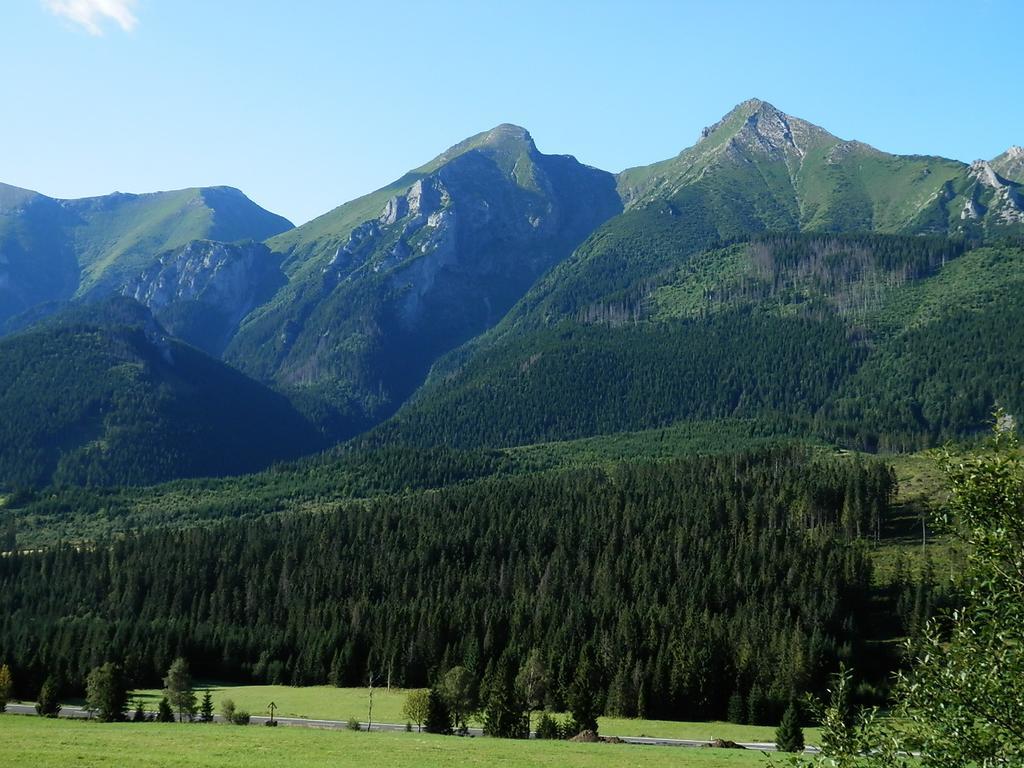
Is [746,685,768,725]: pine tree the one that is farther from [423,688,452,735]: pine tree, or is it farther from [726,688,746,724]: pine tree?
[423,688,452,735]: pine tree

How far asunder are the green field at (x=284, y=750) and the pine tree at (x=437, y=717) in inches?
486

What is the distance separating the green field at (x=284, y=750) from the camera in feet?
185

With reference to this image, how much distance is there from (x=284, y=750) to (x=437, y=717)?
36.0 metres

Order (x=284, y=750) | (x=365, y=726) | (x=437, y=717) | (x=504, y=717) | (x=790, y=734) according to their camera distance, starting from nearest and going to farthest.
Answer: (x=284, y=750) < (x=790, y=734) < (x=504, y=717) < (x=437, y=717) < (x=365, y=726)

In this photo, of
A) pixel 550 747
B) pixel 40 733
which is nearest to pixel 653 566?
pixel 550 747

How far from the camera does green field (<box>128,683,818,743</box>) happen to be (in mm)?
105875

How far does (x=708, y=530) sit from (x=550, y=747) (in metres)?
128

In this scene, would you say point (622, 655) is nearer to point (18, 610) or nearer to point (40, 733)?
point (40, 733)

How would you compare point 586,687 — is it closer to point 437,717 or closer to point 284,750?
point 437,717

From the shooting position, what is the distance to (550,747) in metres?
76.2

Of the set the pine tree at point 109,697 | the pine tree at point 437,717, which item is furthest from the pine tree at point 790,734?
the pine tree at point 109,697

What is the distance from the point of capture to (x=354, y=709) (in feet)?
395

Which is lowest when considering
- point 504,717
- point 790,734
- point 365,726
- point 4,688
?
point 365,726

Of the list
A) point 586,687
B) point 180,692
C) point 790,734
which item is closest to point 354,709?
point 180,692
